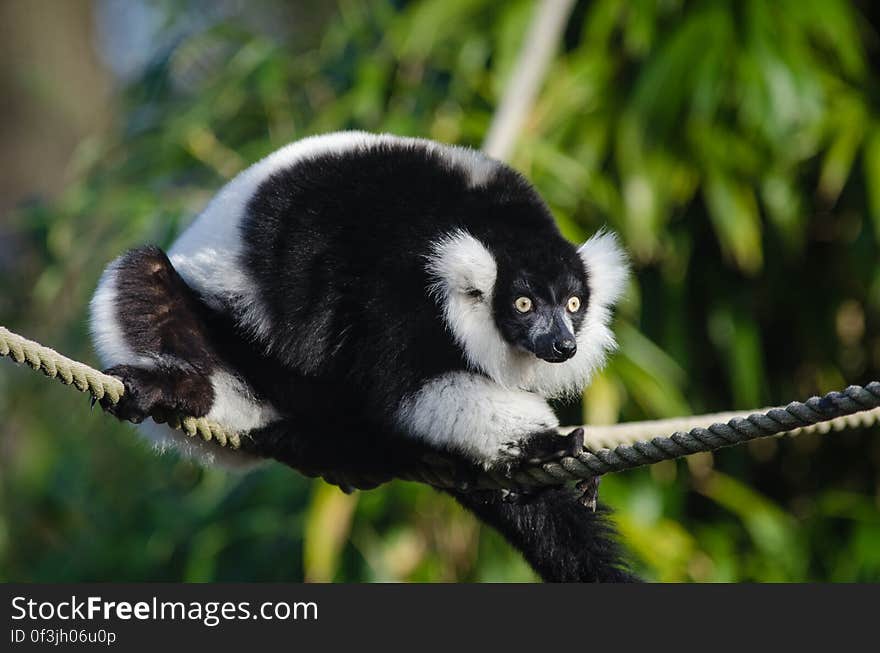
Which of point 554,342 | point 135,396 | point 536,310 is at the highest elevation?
point 536,310

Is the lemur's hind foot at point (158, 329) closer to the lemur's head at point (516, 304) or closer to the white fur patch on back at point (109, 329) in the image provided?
the white fur patch on back at point (109, 329)

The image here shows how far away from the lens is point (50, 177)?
29.6 ft

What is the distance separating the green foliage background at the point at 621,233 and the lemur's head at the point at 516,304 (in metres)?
1.98

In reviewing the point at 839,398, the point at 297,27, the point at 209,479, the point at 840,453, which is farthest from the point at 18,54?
the point at 839,398

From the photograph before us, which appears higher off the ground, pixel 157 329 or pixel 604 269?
pixel 604 269

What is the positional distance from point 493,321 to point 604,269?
42 cm

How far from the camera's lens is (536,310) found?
3.03 m

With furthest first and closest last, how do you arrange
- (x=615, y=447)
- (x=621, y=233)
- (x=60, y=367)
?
1. (x=621, y=233)
2. (x=615, y=447)
3. (x=60, y=367)

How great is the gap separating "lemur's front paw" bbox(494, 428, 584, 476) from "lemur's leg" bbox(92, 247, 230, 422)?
79 cm

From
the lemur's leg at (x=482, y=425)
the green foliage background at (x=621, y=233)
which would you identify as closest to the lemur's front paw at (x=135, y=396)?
the lemur's leg at (x=482, y=425)

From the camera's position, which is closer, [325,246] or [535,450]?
[535,450]

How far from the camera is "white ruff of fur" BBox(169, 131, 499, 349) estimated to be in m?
3.08

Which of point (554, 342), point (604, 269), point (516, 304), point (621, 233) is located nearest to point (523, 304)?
point (516, 304)

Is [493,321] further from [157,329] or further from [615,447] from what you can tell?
[157,329]
